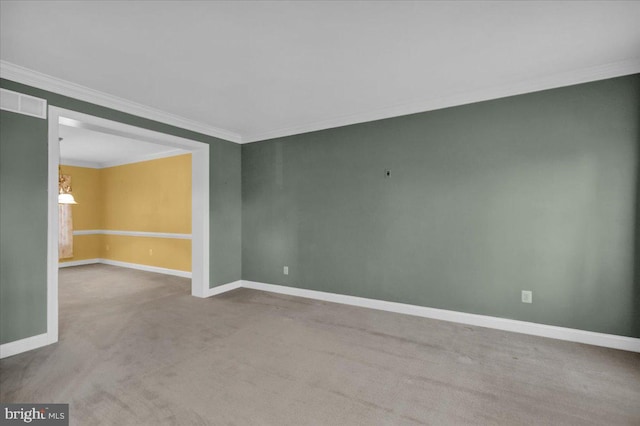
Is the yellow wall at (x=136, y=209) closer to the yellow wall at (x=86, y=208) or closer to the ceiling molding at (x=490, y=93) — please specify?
the yellow wall at (x=86, y=208)

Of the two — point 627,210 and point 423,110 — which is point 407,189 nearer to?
point 423,110

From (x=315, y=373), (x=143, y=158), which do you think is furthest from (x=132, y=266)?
(x=315, y=373)

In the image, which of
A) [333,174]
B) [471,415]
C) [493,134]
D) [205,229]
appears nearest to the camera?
[471,415]

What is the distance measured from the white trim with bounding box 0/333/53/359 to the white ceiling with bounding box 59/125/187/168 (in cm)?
342

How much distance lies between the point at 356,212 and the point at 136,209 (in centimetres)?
577

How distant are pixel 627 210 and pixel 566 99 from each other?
121cm

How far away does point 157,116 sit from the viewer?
390 cm

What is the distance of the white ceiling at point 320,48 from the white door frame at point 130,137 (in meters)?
0.40

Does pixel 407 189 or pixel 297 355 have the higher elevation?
pixel 407 189

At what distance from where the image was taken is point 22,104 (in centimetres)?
278

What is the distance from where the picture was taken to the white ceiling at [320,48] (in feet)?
6.47

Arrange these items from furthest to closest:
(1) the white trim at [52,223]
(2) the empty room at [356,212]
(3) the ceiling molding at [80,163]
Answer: (3) the ceiling molding at [80,163] < (1) the white trim at [52,223] < (2) the empty room at [356,212]

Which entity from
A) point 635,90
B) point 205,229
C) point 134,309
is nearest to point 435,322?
point 635,90

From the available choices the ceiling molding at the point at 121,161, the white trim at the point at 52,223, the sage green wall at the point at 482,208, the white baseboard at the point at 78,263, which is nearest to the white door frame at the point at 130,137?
the white trim at the point at 52,223
